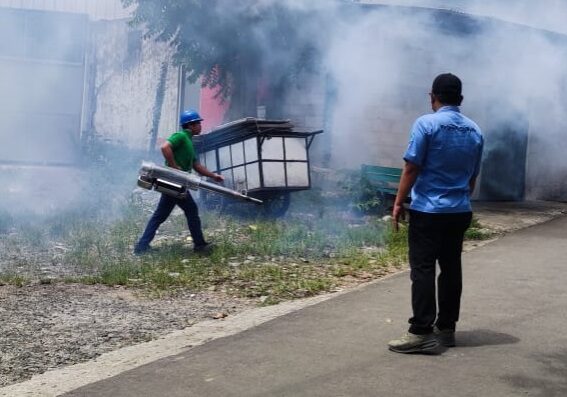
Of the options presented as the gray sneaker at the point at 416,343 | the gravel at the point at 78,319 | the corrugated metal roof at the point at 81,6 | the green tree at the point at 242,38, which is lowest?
the gravel at the point at 78,319

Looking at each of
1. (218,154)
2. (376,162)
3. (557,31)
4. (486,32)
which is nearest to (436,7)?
(486,32)

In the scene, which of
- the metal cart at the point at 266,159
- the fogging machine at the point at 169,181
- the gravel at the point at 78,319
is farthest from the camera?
the metal cart at the point at 266,159

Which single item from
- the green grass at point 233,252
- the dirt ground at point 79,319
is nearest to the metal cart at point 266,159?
the green grass at point 233,252

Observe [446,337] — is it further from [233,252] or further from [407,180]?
[233,252]

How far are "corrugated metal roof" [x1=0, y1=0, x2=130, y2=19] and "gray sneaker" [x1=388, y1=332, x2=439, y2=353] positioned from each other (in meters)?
9.69

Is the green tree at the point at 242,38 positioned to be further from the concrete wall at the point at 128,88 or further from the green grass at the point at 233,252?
the concrete wall at the point at 128,88

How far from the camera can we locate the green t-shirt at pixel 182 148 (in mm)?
7825

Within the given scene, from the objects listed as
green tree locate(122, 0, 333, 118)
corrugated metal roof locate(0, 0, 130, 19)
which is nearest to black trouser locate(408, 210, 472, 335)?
green tree locate(122, 0, 333, 118)

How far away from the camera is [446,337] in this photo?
15.1ft

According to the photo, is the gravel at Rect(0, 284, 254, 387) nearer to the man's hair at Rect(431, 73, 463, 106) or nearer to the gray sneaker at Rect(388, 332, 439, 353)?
the gray sneaker at Rect(388, 332, 439, 353)

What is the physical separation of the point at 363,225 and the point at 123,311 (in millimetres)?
4521

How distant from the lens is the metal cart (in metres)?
9.62

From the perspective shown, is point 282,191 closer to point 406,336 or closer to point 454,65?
point 454,65

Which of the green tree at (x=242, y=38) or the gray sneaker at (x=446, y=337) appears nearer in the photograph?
the gray sneaker at (x=446, y=337)
